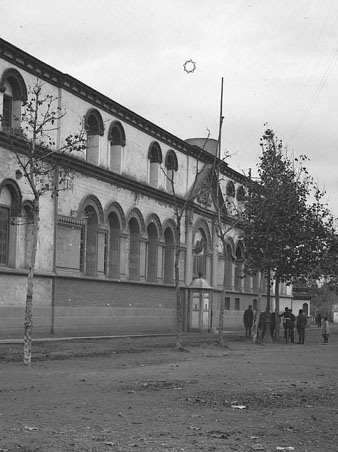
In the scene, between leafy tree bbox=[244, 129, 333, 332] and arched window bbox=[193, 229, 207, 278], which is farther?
arched window bbox=[193, 229, 207, 278]

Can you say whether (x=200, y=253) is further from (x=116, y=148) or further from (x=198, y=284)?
(x=116, y=148)

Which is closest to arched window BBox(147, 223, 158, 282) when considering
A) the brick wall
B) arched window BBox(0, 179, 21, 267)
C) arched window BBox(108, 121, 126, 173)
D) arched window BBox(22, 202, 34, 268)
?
the brick wall

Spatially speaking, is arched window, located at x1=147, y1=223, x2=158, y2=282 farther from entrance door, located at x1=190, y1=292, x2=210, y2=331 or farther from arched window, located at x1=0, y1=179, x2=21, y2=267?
arched window, located at x1=0, y1=179, x2=21, y2=267

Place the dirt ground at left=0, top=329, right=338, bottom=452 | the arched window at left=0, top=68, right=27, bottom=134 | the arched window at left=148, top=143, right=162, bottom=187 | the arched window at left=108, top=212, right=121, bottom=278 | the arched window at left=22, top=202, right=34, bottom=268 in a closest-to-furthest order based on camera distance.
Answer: the dirt ground at left=0, top=329, right=338, bottom=452 < the arched window at left=0, top=68, right=27, bottom=134 < the arched window at left=22, top=202, right=34, bottom=268 < the arched window at left=108, top=212, right=121, bottom=278 < the arched window at left=148, top=143, right=162, bottom=187

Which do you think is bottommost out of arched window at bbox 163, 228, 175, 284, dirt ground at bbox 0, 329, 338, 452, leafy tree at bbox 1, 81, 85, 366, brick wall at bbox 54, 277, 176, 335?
dirt ground at bbox 0, 329, 338, 452

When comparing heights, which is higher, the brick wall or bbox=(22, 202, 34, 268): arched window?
bbox=(22, 202, 34, 268): arched window

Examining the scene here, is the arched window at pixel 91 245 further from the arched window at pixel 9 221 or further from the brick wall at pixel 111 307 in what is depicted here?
the arched window at pixel 9 221

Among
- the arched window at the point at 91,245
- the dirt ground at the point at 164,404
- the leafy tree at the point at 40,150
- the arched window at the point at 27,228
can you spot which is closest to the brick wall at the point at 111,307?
the arched window at the point at 91,245

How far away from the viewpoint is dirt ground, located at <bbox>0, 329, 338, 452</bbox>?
8883 mm

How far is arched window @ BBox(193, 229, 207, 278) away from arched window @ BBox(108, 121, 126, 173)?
10178mm

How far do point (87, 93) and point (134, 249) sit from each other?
8.48 metres

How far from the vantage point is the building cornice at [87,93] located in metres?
A: 28.7

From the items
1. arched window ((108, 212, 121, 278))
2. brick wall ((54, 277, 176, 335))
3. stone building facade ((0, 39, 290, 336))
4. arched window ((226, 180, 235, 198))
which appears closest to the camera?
stone building facade ((0, 39, 290, 336))

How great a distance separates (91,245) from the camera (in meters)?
34.8
